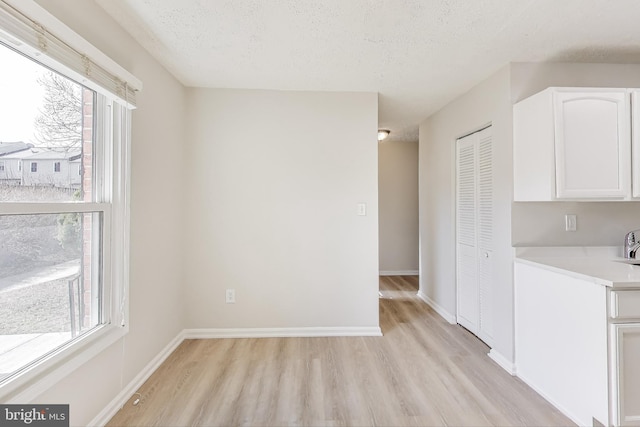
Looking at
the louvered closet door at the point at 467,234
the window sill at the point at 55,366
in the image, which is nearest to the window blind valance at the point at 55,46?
the window sill at the point at 55,366

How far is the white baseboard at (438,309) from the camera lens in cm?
312

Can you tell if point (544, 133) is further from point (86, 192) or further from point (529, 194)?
point (86, 192)

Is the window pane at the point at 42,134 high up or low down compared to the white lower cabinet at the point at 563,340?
up

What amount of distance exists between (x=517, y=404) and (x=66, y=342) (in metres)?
2.66

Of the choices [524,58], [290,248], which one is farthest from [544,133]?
[290,248]

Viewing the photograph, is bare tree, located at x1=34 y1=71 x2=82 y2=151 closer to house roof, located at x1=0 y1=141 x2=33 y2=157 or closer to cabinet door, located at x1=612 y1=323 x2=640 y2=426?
house roof, located at x1=0 y1=141 x2=33 y2=157

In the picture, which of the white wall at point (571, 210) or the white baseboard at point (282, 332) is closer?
the white wall at point (571, 210)

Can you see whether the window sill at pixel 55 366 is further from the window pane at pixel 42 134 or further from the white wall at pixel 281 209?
the white wall at pixel 281 209

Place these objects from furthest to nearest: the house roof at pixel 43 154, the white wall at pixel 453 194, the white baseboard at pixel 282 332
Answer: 1. the white baseboard at pixel 282 332
2. the white wall at pixel 453 194
3. the house roof at pixel 43 154

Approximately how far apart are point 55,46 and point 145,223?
1173mm

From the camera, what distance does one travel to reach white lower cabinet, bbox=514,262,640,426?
145cm

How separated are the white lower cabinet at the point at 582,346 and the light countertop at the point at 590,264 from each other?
0.14ft

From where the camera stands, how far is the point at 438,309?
3422 mm

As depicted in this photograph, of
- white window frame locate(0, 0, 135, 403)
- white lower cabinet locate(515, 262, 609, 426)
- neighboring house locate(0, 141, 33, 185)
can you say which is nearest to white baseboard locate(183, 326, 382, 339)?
white window frame locate(0, 0, 135, 403)
